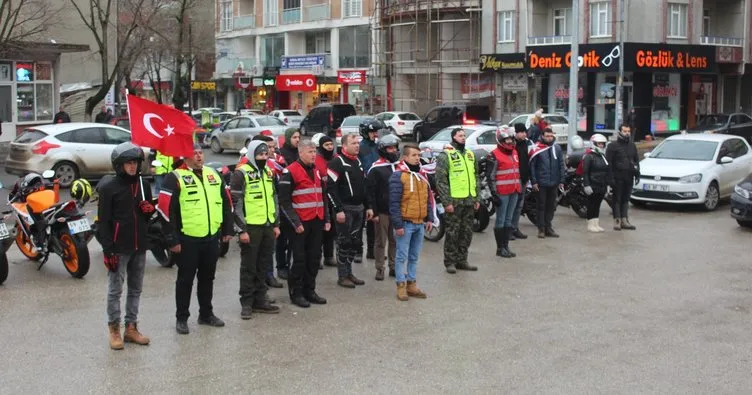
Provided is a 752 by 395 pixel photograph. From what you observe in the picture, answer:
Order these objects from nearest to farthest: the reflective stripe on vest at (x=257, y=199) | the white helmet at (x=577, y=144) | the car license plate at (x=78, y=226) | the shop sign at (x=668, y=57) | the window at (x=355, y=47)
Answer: the reflective stripe on vest at (x=257, y=199)
the car license plate at (x=78, y=226)
the white helmet at (x=577, y=144)
the shop sign at (x=668, y=57)
the window at (x=355, y=47)

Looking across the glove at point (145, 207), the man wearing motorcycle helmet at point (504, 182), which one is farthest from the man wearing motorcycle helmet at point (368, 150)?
the glove at point (145, 207)

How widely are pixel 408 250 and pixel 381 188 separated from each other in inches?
37.6

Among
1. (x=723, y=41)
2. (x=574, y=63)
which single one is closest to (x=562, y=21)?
(x=723, y=41)

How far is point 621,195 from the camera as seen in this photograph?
556 inches

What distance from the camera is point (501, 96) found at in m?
44.5

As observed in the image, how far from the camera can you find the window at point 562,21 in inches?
1639

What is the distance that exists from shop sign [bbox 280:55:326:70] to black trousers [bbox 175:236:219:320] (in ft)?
159

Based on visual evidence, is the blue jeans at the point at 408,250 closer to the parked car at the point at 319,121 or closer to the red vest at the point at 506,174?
the red vest at the point at 506,174

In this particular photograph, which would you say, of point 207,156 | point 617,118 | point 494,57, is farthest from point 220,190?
point 494,57

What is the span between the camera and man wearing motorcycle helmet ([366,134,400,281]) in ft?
32.1

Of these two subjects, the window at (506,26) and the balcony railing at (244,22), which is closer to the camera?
the window at (506,26)

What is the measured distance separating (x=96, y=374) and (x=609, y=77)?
3579 centimetres

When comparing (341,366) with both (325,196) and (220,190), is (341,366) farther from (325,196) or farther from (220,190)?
(325,196)

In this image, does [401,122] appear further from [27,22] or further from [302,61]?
[302,61]
